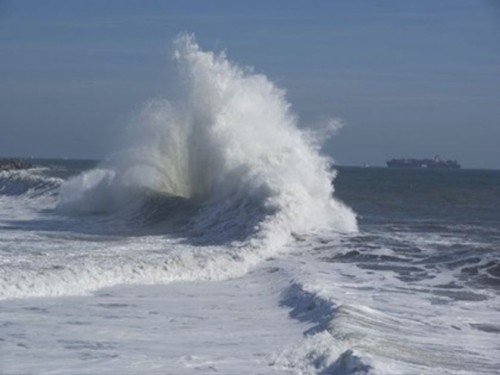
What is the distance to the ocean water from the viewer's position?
10.1m

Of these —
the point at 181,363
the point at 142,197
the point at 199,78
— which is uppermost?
the point at 199,78

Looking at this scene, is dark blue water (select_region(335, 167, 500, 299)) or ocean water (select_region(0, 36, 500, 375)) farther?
dark blue water (select_region(335, 167, 500, 299))

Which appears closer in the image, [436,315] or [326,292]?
[436,315]

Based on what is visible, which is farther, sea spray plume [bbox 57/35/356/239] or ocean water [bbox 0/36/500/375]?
sea spray plume [bbox 57/35/356/239]

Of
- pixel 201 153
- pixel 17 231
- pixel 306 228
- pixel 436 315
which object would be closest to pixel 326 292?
pixel 436 315

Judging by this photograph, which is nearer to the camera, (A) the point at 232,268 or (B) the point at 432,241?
(A) the point at 232,268

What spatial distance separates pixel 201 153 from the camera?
3181 cm

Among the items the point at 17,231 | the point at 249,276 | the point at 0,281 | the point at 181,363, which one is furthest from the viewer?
the point at 17,231

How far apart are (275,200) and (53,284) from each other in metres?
11.4

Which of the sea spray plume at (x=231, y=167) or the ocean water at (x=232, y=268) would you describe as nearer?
the ocean water at (x=232, y=268)

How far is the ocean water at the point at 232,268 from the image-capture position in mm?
10109

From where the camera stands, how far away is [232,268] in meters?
17.6

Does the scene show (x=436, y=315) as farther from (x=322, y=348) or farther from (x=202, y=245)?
(x=202, y=245)

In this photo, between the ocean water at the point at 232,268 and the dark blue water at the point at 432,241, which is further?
the dark blue water at the point at 432,241
